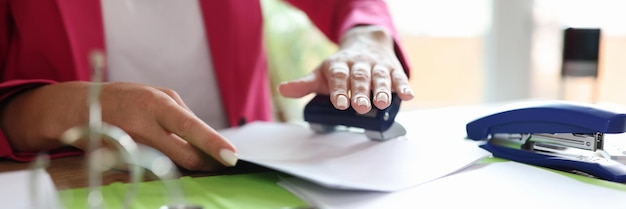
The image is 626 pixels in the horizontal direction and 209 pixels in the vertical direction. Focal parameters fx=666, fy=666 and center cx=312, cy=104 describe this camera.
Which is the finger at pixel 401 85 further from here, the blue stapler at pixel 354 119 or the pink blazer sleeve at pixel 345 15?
the pink blazer sleeve at pixel 345 15

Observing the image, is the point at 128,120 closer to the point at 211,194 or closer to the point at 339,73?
the point at 211,194

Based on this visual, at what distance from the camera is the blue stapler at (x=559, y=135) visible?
63cm

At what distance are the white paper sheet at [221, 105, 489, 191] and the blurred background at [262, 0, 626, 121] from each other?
0.89 m

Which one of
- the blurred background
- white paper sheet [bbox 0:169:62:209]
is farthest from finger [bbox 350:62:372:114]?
the blurred background

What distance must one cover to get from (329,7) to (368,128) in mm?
434

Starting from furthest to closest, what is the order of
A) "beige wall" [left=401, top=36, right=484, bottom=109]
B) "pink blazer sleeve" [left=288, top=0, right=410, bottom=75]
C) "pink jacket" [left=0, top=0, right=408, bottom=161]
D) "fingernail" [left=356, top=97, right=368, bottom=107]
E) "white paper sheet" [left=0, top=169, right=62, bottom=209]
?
"beige wall" [left=401, top=36, right=484, bottom=109] → "pink blazer sleeve" [left=288, top=0, right=410, bottom=75] → "pink jacket" [left=0, top=0, right=408, bottom=161] → "fingernail" [left=356, top=97, right=368, bottom=107] → "white paper sheet" [left=0, top=169, right=62, bottom=209]

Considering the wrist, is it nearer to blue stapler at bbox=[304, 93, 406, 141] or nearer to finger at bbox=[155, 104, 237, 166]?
blue stapler at bbox=[304, 93, 406, 141]

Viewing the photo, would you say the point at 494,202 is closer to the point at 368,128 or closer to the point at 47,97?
the point at 368,128

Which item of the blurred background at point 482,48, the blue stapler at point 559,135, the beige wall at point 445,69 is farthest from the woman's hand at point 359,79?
the beige wall at point 445,69

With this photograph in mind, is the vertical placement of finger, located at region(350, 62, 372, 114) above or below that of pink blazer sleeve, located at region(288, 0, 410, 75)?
below

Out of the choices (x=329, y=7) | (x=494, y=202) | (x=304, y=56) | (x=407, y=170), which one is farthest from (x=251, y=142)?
(x=304, y=56)

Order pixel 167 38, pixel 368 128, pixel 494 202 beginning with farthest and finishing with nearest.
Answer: pixel 167 38 → pixel 368 128 → pixel 494 202

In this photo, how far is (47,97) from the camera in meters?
0.71

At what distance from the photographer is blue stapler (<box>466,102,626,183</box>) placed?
63cm
